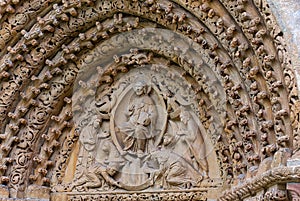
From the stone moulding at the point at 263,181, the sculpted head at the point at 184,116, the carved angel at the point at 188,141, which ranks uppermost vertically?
the sculpted head at the point at 184,116

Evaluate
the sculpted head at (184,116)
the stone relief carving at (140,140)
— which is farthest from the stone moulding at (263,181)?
the sculpted head at (184,116)

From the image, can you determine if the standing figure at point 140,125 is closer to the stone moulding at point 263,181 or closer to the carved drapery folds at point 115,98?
the carved drapery folds at point 115,98

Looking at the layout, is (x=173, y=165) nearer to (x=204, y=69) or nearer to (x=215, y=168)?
(x=215, y=168)

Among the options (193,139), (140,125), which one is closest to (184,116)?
(193,139)

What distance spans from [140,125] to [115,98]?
0.39 metres

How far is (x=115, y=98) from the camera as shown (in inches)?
250

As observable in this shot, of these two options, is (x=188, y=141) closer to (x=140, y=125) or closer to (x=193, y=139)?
(x=193, y=139)

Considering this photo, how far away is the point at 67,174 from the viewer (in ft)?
20.8

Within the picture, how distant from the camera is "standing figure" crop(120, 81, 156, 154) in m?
6.12

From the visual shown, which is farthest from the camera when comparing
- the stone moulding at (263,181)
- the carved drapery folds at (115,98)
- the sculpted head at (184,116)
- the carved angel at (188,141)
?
the sculpted head at (184,116)

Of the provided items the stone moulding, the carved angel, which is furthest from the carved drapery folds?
the stone moulding

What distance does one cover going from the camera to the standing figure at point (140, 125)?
6.12 m

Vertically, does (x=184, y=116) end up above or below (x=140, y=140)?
above

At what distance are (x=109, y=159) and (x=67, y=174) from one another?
0.43m
